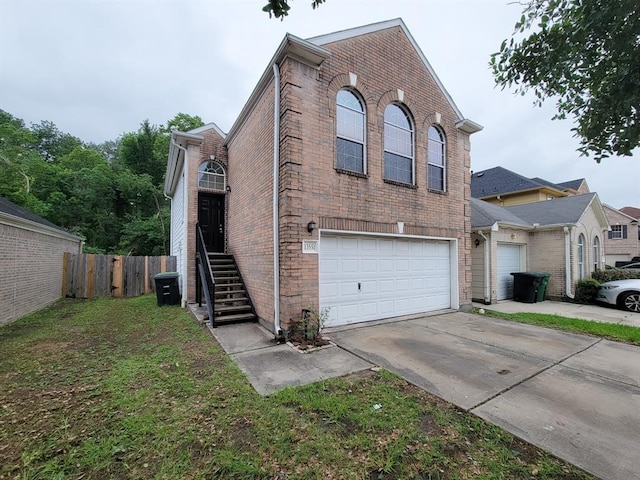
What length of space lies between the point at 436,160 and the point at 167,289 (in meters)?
9.52

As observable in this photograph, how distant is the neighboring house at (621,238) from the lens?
1011 inches

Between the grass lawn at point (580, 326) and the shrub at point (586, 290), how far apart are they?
145 inches

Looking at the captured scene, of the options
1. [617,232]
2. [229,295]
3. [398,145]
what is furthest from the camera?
[617,232]

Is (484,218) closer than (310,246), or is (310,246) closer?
(310,246)

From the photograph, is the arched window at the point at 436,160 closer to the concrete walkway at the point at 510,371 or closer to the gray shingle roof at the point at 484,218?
the gray shingle roof at the point at 484,218

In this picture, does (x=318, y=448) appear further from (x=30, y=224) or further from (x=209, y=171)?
(x=30, y=224)

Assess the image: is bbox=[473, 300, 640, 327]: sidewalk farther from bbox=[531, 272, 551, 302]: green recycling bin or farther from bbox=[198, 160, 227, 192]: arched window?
bbox=[198, 160, 227, 192]: arched window

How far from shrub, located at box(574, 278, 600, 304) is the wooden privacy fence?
637 inches

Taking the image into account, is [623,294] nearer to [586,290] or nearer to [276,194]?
[586,290]

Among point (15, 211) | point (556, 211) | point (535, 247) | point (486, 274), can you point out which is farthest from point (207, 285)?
point (556, 211)

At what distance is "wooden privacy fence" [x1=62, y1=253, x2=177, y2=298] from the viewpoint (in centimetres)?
1109

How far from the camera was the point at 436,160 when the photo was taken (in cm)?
816

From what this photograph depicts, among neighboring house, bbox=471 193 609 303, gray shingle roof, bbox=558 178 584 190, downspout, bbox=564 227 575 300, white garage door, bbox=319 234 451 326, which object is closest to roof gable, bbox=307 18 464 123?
white garage door, bbox=319 234 451 326

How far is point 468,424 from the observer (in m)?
2.75
